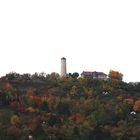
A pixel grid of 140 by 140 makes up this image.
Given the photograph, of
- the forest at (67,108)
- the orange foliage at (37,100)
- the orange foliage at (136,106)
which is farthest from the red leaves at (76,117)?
the orange foliage at (136,106)

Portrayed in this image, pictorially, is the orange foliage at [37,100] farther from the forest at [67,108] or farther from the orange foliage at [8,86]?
the orange foliage at [8,86]

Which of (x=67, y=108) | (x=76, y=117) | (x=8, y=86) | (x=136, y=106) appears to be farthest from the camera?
(x=8, y=86)

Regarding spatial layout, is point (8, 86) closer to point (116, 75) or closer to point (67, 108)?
point (67, 108)

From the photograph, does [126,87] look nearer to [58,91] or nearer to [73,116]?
[58,91]

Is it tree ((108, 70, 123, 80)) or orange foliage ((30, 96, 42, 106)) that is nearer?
orange foliage ((30, 96, 42, 106))

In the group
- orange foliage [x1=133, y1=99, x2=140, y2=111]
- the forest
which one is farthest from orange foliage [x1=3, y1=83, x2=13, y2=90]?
orange foliage [x1=133, y1=99, x2=140, y2=111]

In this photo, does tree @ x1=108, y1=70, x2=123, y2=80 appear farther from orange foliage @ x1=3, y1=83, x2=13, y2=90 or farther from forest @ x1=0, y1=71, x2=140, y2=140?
orange foliage @ x1=3, y1=83, x2=13, y2=90

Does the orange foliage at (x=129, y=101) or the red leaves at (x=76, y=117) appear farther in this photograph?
the orange foliage at (x=129, y=101)

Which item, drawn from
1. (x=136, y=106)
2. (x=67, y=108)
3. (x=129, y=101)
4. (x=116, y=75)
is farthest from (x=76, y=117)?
(x=116, y=75)
